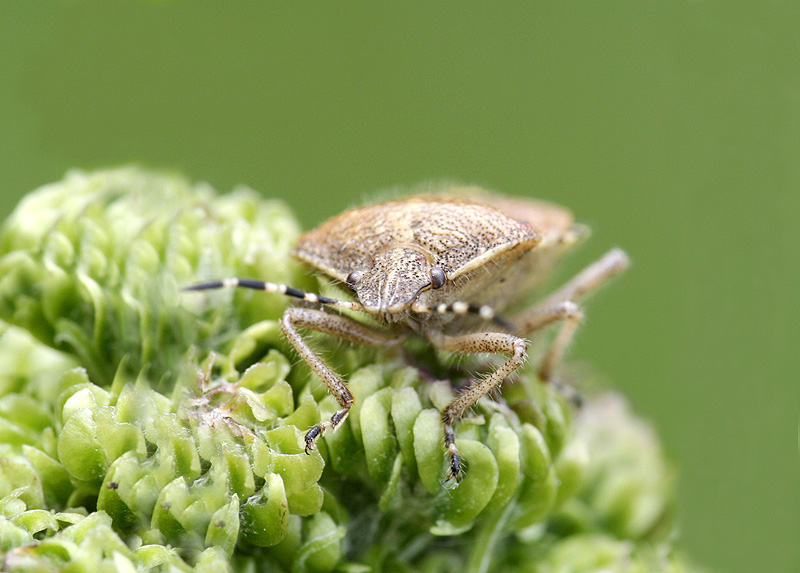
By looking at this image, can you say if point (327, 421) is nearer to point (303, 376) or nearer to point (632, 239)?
point (303, 376)

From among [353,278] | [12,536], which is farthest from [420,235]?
[12,536]

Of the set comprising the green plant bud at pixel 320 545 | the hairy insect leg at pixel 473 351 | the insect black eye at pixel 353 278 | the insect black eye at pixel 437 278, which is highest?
the insect black eye at pixel 353 278

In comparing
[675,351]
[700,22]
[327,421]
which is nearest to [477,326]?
[327,421]

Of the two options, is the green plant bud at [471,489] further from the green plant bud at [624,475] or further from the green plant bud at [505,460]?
the green plant bud at [624,475]

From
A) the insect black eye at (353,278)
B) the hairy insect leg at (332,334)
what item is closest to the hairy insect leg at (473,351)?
the hairy insect leg at (332,334)

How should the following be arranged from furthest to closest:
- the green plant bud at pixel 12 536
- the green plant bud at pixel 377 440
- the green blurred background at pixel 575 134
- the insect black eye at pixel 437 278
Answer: the green blurred background at pixel 575 134 → the insect black eye at pixel 437 278 → the green plant bud at pixel 377 440 → the green plant bud at pixel 12 536

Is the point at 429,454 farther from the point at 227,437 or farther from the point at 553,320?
the point at 553,320

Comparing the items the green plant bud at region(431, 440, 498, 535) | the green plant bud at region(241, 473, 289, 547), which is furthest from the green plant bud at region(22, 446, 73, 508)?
the green plant bud at region(431, 440, 498, 535)
